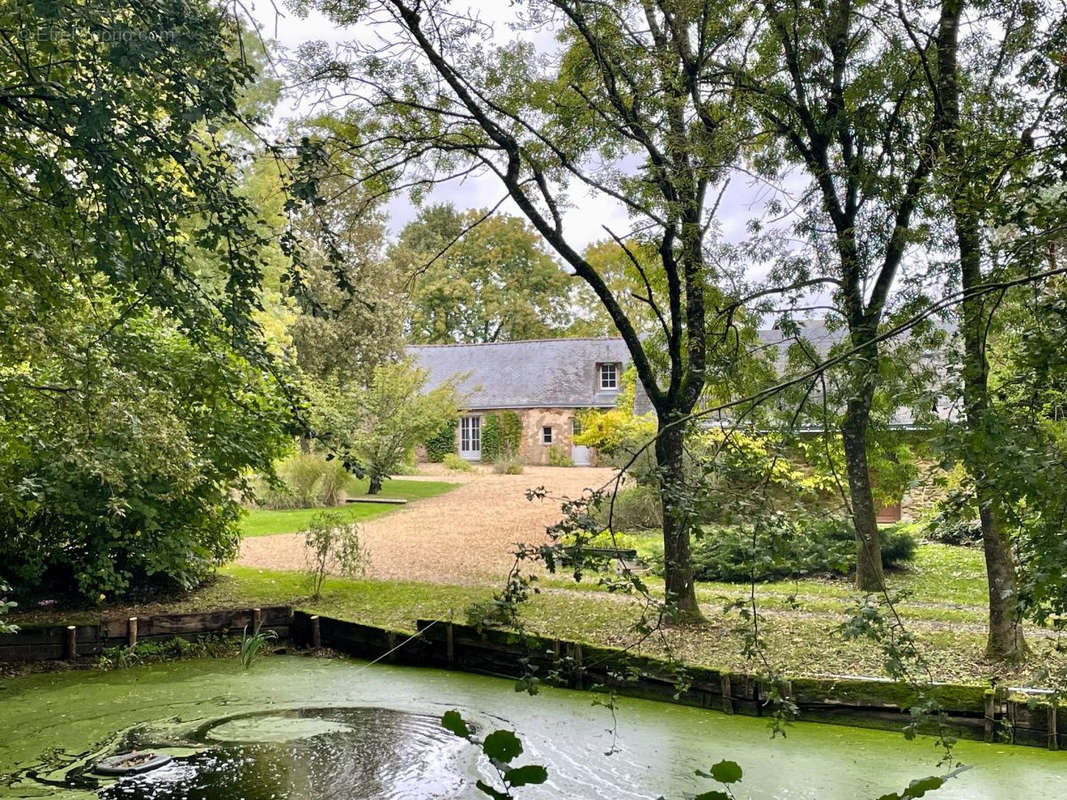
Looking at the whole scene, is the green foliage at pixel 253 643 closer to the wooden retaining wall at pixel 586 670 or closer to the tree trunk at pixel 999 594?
the wooden retaining wall at pixel 586 670

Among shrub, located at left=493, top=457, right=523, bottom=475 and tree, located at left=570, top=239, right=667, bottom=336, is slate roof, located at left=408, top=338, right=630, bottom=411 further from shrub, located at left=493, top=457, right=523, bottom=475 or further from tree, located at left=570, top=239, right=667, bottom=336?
shrub, located at left=493, top=457, right=523, bottom=475

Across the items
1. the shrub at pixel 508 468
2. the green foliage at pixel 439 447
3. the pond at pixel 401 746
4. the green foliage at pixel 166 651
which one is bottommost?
the pond at pixel 401 746

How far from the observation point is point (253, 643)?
841 centimetres

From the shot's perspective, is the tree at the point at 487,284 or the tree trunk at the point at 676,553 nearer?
the tree trunk at the point at 676,553

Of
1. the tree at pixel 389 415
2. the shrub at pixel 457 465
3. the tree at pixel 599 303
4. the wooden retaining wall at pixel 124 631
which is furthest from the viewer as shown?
the tree at pixel 599 303

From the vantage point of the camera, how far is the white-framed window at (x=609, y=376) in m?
32.5

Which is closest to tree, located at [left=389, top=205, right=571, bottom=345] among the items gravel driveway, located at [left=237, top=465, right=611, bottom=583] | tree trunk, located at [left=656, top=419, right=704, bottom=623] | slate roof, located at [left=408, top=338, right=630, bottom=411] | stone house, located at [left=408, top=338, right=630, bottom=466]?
slate roof, located at [left=408, top=338, right=630, bottom=411]

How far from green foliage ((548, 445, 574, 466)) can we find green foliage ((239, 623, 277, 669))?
2212cm

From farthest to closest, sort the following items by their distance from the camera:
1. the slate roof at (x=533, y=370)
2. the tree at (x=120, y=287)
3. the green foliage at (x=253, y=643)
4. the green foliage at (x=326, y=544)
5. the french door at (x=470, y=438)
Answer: the french door at (x=470, y=438) → the slate roof at (x=533, y=370) → the green foliage at (x=326, y=544) → the green foliage at (x=253, y=643) → the tree at (x=120, y=287)

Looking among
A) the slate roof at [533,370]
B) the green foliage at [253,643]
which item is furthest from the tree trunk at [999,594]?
the slate roof at [533,370]

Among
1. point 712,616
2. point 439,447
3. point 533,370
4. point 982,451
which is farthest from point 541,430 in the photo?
point 982,451

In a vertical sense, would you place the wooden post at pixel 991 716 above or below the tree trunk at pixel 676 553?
below

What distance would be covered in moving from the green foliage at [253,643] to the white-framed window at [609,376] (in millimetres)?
24079

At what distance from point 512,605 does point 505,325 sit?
37393 millimetres
